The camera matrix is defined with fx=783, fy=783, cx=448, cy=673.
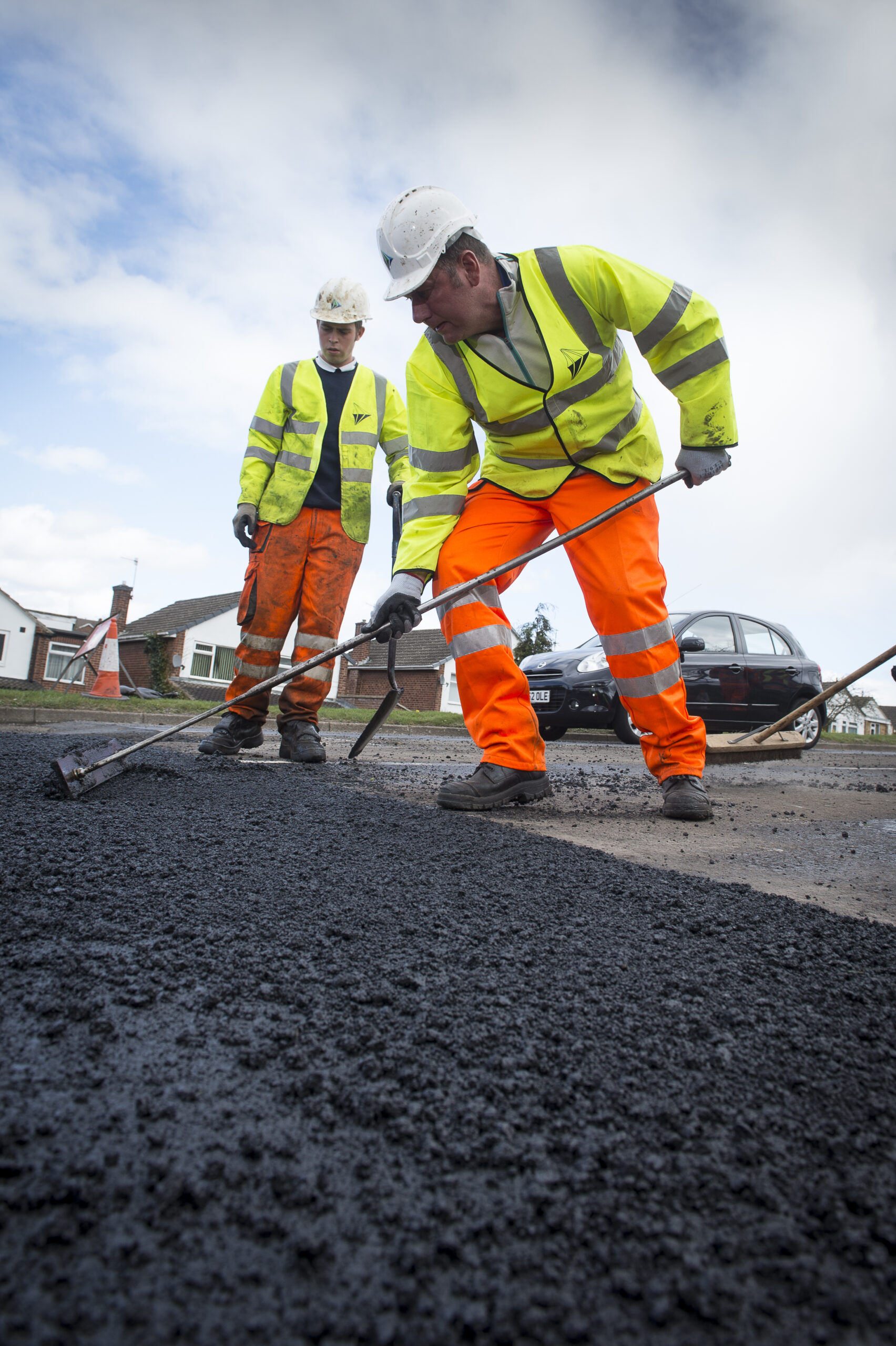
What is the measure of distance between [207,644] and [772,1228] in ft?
92.6

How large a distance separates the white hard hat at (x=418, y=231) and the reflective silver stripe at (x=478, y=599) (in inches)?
39.6

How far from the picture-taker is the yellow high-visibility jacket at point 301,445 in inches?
159

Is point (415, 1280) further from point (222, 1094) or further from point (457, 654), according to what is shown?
point (457, 654)

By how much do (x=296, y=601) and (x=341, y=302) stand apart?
1.63m

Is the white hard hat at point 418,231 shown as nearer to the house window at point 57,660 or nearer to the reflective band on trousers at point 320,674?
the reflective band on trousers at point 320,674

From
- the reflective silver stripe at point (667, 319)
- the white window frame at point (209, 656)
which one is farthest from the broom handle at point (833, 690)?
the white window frame at point (209, 656)

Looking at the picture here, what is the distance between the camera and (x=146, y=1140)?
721 millimetres

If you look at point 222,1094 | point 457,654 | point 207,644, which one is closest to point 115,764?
point 457,654

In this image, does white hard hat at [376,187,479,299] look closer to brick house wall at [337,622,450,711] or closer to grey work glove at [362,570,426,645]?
grey work glove at [362,570,426,645]

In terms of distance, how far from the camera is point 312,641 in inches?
155

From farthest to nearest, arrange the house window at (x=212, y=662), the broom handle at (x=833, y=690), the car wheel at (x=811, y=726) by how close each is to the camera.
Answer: the house window at (x=212, y=662) < the car wheel at (x=811, y=726) < the broom handle at (x=833, y=690)

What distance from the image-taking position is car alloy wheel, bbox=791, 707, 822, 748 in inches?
315

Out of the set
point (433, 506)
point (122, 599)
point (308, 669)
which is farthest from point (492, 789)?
point (122, 599)

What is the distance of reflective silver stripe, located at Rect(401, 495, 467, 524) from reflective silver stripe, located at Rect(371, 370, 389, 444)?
1427 mm
